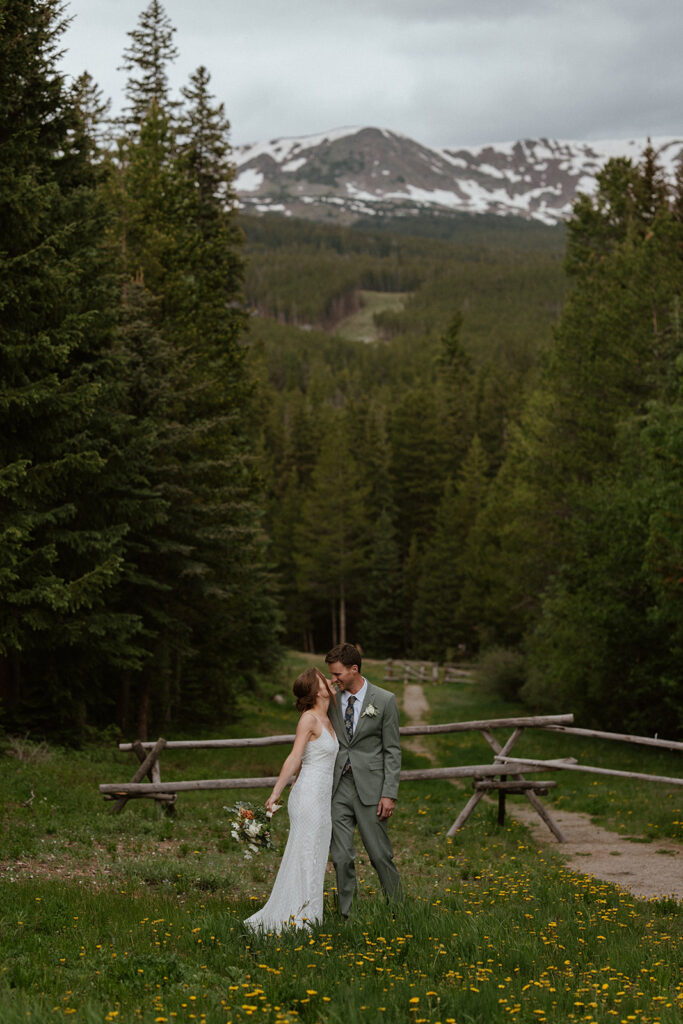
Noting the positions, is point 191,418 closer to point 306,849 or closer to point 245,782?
point 245,782

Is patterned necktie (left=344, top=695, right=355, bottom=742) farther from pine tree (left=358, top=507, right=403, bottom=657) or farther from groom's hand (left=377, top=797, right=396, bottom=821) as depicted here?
pine tree (left=358, top=507, right=403, bottom=657)

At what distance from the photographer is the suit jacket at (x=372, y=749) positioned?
26.3 feet

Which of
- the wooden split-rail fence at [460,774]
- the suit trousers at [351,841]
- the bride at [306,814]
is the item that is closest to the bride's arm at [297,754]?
the bride at [306,814]

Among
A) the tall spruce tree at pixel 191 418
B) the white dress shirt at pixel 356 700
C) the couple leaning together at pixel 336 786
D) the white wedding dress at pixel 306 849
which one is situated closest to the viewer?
the white wedding dress at pixel 306 849

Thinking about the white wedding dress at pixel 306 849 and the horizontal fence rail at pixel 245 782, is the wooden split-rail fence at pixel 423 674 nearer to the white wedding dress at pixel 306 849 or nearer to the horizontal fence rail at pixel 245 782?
the horizontal fence rail at pixel 245 782

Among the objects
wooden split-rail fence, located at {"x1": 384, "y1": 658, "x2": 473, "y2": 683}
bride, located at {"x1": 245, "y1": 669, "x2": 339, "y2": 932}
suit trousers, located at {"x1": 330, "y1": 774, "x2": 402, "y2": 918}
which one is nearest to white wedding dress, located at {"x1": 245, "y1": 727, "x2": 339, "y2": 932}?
bride, located at {"x1": 245, "y1": 669, "x2": 339, "y2": 932}

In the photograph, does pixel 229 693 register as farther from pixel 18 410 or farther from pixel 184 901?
pixel 184 901

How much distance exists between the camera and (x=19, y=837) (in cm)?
1120

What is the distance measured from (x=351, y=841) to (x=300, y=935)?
1175mm

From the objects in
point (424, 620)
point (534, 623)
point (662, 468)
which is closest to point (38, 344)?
point (662, 468)

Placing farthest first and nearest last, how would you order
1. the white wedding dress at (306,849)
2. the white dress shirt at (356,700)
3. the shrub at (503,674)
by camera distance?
the shrub at (503,674)
the white dress shirt at (356,700)
the white wedding dress at (306,849)

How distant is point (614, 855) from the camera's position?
40.7 ft

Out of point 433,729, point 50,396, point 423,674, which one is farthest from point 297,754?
point 423,674

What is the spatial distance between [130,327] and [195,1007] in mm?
17593
